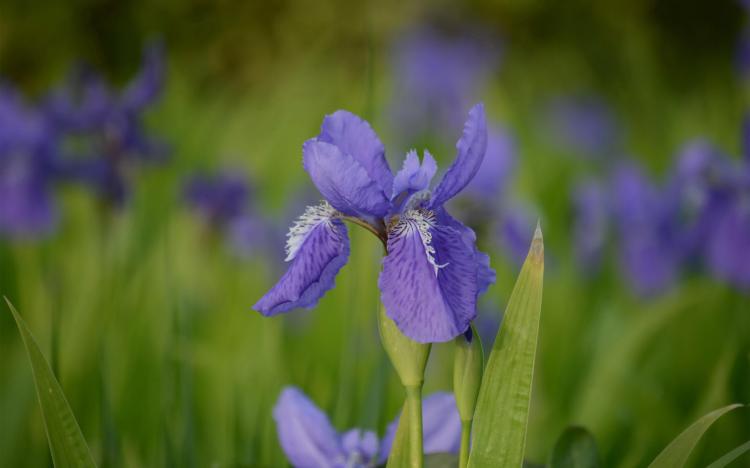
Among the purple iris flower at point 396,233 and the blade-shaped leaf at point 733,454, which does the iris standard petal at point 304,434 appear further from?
the blade-shaped leaf at point 733,454

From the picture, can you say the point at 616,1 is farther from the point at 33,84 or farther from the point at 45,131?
the point at 45,131

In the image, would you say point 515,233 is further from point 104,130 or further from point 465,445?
point 465,445

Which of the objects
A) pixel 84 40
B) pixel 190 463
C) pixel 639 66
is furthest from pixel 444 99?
pixel 190 463

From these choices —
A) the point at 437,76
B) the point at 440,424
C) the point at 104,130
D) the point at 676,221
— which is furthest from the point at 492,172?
the point at 437,76

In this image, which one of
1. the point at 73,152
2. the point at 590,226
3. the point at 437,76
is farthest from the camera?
the point at 437,76

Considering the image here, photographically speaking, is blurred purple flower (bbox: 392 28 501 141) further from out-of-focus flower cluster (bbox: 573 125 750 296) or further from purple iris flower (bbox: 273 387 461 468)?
purple iris flower (bbox: 273 387 461 468)

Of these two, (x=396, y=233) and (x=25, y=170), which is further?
(x=25, y=170)

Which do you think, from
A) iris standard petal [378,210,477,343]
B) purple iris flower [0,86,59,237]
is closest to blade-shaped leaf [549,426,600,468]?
iris standard petal [378,210,477,343]

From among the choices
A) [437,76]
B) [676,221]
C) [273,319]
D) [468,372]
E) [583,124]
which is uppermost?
[437,76]
